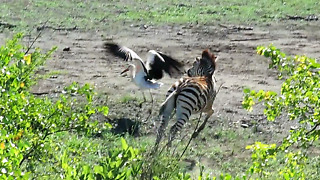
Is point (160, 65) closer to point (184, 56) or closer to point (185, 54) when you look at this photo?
point (184, 56)

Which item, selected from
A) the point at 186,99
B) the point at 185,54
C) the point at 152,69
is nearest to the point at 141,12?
the point at 185,54

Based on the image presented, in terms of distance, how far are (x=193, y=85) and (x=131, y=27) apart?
6.00 m

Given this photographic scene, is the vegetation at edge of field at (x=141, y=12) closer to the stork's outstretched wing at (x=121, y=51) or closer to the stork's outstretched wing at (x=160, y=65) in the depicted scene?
the stork's outstretched wing at (x=121, y=51)

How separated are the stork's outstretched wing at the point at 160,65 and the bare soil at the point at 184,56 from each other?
56 cm

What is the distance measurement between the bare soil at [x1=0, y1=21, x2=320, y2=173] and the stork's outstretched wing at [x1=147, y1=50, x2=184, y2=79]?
0.56 m

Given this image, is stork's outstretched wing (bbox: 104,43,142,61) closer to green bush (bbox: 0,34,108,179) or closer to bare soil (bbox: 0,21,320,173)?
bare soil (bbox: 0,21,320,173)

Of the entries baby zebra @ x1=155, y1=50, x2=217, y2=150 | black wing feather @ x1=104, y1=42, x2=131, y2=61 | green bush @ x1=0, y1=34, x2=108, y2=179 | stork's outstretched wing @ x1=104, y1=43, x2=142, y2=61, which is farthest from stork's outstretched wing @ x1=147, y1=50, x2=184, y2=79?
green bush @ x1=0, y1=34, x2=108, y2=179

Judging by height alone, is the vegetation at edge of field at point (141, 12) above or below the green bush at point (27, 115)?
below

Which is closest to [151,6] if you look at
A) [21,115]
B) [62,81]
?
[62,81]

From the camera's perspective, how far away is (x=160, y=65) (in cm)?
1117

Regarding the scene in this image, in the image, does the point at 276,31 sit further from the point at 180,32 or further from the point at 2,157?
the point at 2,157

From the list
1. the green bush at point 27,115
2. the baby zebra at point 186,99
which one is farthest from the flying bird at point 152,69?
the green bush at point 27,115

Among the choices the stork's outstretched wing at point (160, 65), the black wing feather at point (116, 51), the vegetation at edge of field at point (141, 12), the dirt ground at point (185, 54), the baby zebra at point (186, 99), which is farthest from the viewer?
the vegetation at edge of field at point (141, 12)

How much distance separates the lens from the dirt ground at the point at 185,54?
1193 centimetres
